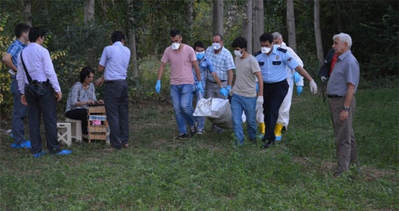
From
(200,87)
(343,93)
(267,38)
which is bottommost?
(200,87)

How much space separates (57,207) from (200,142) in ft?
13.7

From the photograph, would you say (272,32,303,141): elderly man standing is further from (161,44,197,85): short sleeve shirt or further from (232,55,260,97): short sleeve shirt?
(161,44,197,85): short sleeve shirt

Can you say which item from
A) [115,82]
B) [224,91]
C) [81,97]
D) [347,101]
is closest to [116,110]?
[115,82]

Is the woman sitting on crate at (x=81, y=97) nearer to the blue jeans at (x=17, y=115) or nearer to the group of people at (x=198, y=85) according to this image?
the group of people at (x=198, y=85)

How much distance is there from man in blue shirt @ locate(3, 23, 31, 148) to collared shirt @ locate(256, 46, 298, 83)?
392 centimetres

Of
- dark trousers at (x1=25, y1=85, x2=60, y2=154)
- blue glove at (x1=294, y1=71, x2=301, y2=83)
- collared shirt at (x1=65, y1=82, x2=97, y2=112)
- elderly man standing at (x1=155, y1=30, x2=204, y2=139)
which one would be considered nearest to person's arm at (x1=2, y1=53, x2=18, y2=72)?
dark trousers at (x1=25, y1=85, x2=60, y2=154)

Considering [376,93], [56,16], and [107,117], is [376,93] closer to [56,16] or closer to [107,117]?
[56,16]

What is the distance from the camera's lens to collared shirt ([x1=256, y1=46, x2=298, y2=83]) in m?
9.12

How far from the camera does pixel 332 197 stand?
248 inches

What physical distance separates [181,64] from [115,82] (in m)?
1.32

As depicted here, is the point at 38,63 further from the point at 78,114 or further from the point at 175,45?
the point at 175,45

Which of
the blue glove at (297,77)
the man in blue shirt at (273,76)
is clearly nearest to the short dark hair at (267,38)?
the man in blue shirt at (273,76)

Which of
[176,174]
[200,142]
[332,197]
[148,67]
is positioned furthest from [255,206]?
[148,67]

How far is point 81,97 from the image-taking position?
989cm
